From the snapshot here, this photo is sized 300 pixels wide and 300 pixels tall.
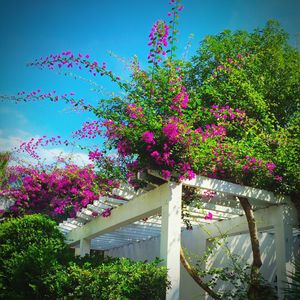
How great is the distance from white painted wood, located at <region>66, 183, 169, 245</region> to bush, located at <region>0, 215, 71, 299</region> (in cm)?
133

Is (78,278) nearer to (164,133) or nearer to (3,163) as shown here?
(164,133)

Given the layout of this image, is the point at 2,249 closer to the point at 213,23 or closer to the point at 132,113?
the point at 132,113

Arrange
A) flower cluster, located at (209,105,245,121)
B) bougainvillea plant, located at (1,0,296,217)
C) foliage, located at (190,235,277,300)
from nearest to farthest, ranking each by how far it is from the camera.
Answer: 1. bougainvillea plant, located at (1,0,296,217)
2. foliage, located at (190,235,277,300)
3. flower cluster, located at (209,105,245,121)

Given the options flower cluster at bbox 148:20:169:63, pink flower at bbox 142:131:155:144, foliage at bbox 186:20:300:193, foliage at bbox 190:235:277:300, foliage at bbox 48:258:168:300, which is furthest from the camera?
foliage at bbox 186:20:300:193

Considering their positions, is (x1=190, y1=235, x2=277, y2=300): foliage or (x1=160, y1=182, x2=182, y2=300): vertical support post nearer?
(x1=160, y1=182, x2=182, y2=300): vertical support post

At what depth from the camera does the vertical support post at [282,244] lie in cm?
608

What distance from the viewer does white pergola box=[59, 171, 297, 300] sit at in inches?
203

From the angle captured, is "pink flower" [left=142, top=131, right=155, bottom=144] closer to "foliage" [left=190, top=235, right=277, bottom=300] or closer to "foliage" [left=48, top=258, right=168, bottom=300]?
"foliage" [left=48, top=258, right=168, bottom=300]

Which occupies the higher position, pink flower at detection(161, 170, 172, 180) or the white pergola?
pink flower at detection(161, 170, 172, 180)

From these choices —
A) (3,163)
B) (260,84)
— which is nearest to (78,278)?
(260,84)

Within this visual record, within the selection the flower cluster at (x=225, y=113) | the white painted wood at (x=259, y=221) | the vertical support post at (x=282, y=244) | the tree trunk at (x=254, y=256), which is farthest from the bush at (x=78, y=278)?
the flower cluster at (x=225, y=113)

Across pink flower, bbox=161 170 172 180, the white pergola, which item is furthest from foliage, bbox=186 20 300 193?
pink flower, bbox=161 170 172 180

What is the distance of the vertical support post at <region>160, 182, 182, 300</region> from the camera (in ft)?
16.2

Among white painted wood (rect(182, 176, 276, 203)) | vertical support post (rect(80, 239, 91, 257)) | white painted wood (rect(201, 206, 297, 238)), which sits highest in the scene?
white painted wood (rect(182, 176, 276, 203))
